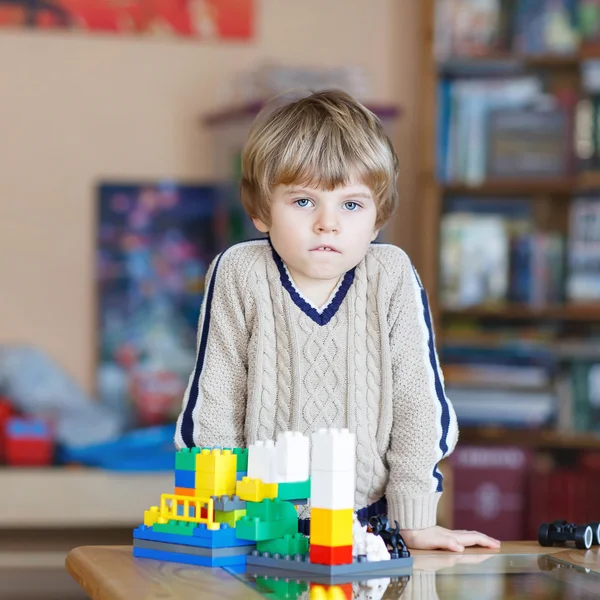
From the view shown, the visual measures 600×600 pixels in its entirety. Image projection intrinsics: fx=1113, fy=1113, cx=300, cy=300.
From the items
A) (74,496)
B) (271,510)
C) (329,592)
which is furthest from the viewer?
(74,496)

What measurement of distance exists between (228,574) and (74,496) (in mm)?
2221

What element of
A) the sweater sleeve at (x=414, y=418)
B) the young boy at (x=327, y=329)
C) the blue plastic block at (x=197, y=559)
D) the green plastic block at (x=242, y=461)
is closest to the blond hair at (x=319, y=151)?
the young boy at (x=327, y=329)

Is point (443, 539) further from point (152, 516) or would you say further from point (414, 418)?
point (152, 516)

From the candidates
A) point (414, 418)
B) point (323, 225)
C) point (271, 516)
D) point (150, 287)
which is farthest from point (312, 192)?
point (150, 287)

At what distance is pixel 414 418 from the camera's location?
1.31 metres

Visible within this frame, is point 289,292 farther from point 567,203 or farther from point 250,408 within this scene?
point 567,203

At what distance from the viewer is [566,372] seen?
351cm

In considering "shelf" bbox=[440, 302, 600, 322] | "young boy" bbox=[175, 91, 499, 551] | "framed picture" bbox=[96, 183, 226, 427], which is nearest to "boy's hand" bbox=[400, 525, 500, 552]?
"young boy" bbox=[175, 91, 499, 551]

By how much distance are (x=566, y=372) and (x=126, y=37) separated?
179cm

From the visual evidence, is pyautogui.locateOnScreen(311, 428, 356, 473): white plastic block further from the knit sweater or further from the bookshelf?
the bookshelf

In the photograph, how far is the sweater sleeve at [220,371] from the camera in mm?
1305

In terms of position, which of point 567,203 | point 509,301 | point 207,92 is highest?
point 207,92

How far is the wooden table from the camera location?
3.04ft

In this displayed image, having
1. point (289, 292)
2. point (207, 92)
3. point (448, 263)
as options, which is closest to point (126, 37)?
point (207, 92)
